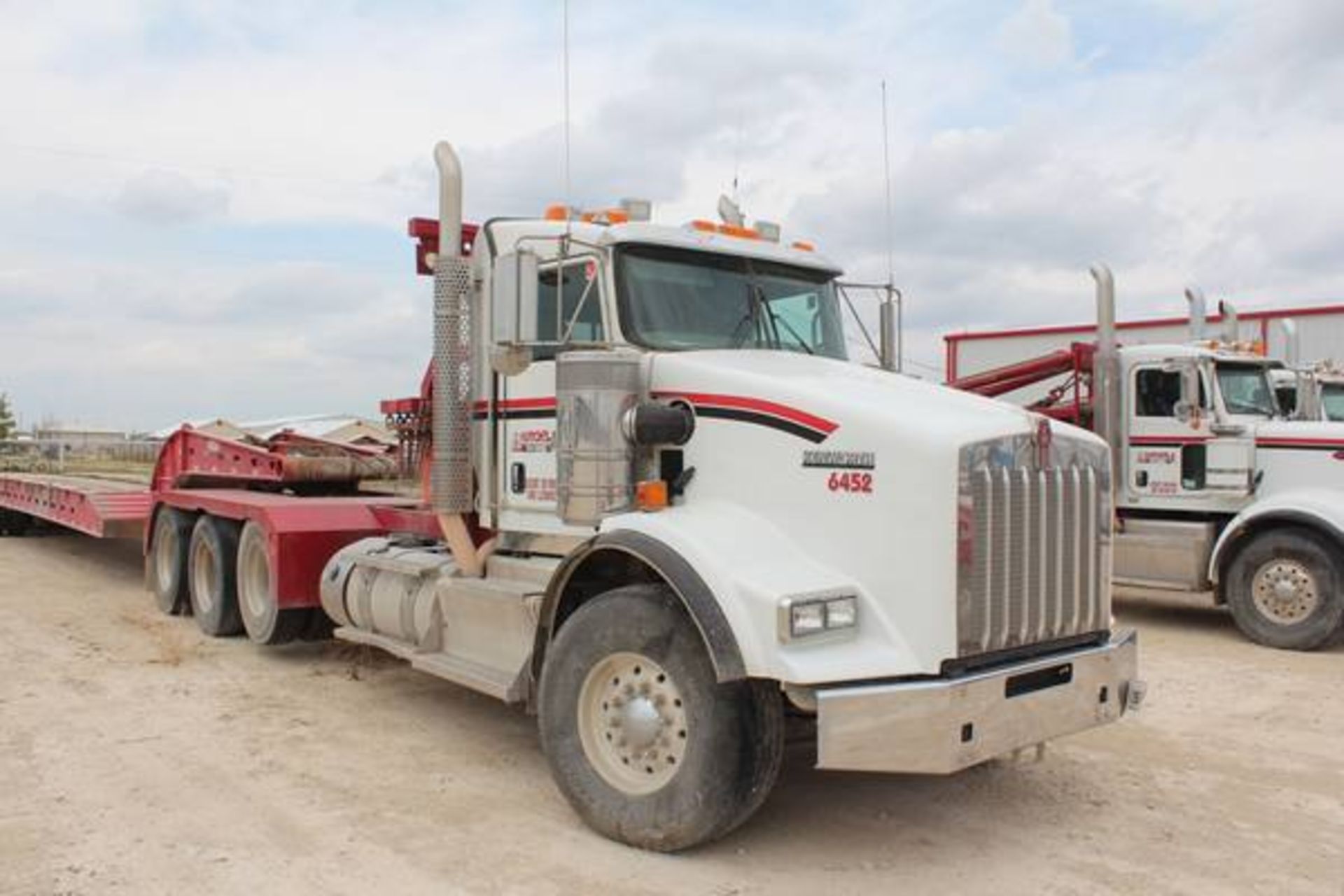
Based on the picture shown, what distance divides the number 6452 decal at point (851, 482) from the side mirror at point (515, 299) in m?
1.54

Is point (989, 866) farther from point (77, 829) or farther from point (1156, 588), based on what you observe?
point (1156, 588)

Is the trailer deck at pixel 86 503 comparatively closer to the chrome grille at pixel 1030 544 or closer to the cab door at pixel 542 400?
the cab door at pixel 542 400

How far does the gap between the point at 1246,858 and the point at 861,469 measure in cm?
226

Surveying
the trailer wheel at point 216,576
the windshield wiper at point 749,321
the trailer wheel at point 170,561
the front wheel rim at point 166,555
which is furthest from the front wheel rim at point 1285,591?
the front wheel rim at point 166,555

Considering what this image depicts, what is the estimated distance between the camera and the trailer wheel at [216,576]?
9.16 meters

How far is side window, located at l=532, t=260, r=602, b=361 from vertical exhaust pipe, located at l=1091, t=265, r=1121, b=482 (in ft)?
22.4

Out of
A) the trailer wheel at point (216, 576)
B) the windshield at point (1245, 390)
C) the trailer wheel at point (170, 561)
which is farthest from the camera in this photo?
the windshield at point (1245, 390)

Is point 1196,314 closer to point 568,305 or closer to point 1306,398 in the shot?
point 1306,398

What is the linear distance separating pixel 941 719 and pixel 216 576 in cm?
690

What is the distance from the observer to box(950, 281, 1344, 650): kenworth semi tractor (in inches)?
380

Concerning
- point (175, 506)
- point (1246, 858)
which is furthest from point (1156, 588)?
point (175, 506)

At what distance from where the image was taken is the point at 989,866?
182 inches

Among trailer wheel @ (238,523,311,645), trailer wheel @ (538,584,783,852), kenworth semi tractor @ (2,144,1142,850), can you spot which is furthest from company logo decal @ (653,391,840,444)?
trailer wheel @ (238,523,311,645)

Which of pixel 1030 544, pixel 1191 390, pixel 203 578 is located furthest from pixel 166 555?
pixel 1191 390
